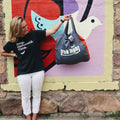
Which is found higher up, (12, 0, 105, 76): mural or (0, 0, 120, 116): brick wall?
(12, 0, 105, 76): mural

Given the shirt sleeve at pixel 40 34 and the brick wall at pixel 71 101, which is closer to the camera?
the shirt sleeve at pixel 40 34

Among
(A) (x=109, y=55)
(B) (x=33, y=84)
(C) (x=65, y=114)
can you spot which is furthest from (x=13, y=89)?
(A) (x=109, y=55)

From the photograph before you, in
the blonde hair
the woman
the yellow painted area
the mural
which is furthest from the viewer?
the yellow painted area

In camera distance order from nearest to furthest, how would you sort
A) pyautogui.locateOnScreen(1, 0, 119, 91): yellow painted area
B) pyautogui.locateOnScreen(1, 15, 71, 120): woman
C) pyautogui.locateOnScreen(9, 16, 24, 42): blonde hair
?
1. pyautogui.locateOnScreen(9, 16, 24, 42): blonde hair
2. pyautogui.locateOnScreen(1, 15, 71, 120): woman
3. pyautogui.locateOnScreen(1, 0, 119, 91): yellow painted area

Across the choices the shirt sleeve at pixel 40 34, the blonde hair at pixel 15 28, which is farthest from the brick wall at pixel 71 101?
the shirt sleeve at pixel 40 34

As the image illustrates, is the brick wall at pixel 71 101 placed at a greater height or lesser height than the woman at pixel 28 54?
lesser

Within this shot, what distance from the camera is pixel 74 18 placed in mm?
2506

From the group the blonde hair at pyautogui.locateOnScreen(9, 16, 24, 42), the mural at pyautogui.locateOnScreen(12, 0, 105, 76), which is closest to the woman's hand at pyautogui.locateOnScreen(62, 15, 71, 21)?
the mural at pyautogui.locateOnScreen(12, 0, 105, 76)

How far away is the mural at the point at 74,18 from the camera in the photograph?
8.13ft

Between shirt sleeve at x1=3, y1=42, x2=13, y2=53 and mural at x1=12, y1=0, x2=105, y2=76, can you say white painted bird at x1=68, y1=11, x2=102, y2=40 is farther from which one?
→ shirt sleeve at x1=3, y1=42, x2=13, y2=53

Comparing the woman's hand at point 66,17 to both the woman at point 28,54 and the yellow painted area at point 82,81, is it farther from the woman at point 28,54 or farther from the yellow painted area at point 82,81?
the yellow painted area at point 82,81

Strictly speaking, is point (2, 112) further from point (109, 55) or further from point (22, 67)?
point (109, 55)

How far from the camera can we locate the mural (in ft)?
8.13

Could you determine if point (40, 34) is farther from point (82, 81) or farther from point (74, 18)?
point (82, 81)
